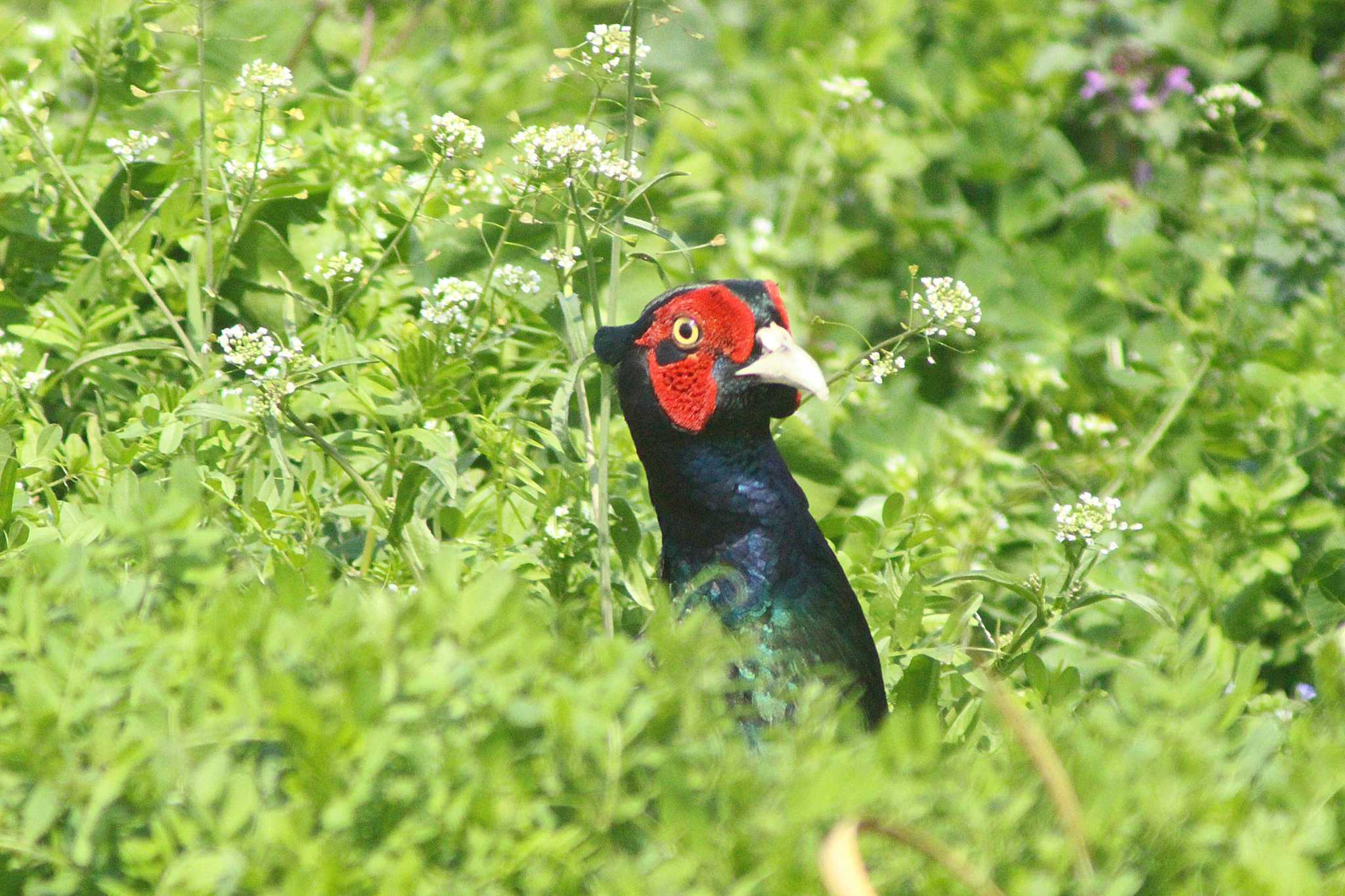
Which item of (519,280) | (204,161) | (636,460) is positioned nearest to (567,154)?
(519,280)

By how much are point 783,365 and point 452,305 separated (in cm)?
62

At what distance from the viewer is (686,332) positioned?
1979 mm

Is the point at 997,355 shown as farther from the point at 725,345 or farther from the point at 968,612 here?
the point at 725,345

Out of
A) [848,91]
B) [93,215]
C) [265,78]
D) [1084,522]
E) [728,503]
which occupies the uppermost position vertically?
[265,78]

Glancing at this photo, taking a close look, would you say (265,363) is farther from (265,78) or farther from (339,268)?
(265,78)

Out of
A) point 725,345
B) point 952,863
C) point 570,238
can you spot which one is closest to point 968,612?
point 725,345

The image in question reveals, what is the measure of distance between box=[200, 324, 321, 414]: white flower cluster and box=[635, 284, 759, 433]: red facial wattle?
1.60 feet

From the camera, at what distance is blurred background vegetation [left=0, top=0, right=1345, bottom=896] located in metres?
1.17

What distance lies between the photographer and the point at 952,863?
1.12m

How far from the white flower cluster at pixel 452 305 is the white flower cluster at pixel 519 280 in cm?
5

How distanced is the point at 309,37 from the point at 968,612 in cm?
201

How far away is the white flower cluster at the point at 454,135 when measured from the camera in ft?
7.20

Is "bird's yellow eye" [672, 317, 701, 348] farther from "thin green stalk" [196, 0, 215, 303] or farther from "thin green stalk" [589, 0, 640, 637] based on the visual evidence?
"thin green stalk" [196, 0, 215, 303]

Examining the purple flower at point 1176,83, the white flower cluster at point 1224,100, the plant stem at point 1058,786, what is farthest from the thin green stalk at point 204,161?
the purple flower at point 1176,83
